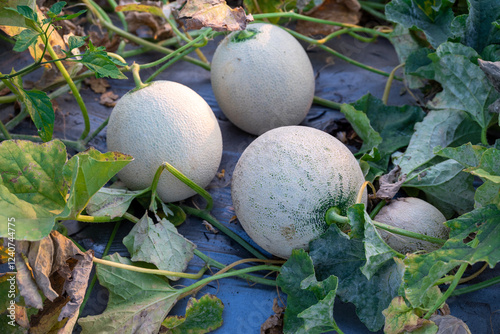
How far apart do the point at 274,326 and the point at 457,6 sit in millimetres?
1412

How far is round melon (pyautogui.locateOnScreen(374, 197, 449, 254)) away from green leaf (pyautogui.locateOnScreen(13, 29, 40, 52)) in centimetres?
114

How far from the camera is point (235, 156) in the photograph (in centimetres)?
191

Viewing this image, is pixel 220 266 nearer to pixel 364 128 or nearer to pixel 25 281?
pixel 25 281

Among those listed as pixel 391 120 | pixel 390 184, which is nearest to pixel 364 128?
pixel 391 120

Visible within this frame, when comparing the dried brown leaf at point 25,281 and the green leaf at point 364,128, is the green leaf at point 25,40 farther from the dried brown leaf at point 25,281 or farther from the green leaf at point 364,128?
the green leaf at point 364,128

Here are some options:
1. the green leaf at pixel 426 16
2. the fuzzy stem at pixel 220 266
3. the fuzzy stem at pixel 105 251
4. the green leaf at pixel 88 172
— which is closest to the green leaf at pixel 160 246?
the fuzzy stem at pixel 220 266

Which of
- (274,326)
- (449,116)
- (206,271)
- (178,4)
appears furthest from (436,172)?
(178,4)

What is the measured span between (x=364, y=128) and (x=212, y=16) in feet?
2.21

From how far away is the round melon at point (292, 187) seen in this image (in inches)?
51.4

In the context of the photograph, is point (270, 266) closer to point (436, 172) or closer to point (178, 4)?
point (436, 172)

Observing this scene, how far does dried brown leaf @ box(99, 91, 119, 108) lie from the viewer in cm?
209

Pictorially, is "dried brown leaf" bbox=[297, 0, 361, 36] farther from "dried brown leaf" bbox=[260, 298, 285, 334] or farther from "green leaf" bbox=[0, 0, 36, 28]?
"dried brown leaf" bbox=[260, 298, 285, 334]

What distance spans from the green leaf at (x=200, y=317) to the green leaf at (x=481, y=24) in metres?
1.23

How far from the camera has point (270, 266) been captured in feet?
4.64
